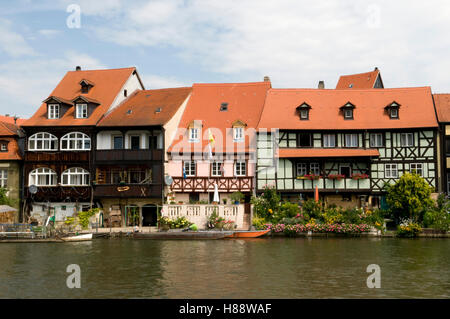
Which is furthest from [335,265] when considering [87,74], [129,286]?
[87,74]

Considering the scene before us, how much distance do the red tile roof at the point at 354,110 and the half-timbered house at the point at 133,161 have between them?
28.1ft

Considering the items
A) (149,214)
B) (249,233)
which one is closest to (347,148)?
(249,233)

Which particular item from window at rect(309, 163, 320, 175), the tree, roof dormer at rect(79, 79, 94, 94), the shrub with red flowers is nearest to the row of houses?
the shrub with red flowers

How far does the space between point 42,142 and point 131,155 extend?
809cm

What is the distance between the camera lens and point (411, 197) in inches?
1468

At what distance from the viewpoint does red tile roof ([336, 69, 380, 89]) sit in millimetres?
55875

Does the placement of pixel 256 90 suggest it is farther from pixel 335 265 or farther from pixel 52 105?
pixel 335 265

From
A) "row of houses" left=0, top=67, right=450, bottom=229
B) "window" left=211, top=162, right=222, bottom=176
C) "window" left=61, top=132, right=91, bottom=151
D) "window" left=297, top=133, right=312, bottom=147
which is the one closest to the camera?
"row of houses" left=0, top=67, right=450, bottom=229

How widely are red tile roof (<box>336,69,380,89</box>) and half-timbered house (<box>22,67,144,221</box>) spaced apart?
27381mm

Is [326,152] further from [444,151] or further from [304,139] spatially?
[444,151]

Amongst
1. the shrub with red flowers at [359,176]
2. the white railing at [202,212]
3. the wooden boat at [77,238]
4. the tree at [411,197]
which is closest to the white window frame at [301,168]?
the shrub with red flowers at [359,176]

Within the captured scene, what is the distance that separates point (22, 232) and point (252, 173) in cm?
1815

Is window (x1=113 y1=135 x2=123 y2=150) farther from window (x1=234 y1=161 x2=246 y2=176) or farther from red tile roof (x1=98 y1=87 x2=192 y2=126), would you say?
window (x1=234 y1=161 x2=246 y2=176)

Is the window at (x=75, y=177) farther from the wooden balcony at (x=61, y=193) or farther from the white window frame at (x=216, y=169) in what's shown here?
the white window frame at (x=216, y=169)
